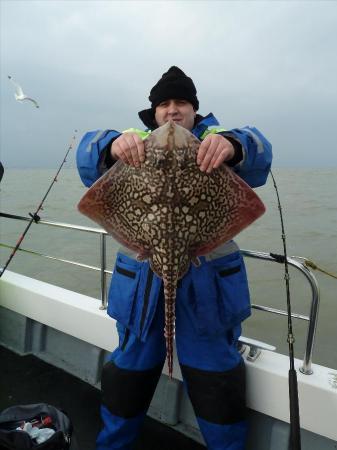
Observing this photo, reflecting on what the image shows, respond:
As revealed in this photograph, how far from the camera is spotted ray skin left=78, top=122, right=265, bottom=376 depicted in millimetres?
1885

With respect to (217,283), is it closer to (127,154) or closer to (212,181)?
(212,181)

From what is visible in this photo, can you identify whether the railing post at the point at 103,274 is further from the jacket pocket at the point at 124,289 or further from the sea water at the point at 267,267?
the sea water at the point at 267,267

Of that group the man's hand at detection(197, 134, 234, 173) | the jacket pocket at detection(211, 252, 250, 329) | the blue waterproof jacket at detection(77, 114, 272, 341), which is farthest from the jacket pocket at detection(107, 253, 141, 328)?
the man's hand at detection(197, 134, 234, 173)

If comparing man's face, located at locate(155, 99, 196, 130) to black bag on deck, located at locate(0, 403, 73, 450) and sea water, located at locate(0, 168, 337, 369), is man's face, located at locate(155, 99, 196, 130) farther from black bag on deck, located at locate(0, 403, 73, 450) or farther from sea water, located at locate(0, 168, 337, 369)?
sea water, located at locate(0, 168, 337, 369)

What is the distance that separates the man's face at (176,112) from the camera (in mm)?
2699

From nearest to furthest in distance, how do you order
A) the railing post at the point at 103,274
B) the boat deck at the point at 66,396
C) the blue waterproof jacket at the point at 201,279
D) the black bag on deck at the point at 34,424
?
1. the blue waterproof jacket at the point at 201,279
2. the black bag on deck at the point at 34,424
3. the boat deck at the point at 66,396
4. the railing post at the point at 103,274

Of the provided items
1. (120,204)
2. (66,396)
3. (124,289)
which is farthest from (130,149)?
(66,396)

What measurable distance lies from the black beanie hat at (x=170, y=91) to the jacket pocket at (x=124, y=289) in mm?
1101

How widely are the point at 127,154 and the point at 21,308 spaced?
121 inches

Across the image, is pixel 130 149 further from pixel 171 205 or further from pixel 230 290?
pixel 230 290

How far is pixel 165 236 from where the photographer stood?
1.95 meters

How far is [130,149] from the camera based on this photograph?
6.35 feet

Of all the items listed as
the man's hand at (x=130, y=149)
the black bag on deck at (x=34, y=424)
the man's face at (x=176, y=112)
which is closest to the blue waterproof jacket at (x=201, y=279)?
the man's face at (x=176, y=112)

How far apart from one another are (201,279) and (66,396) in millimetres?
2333
